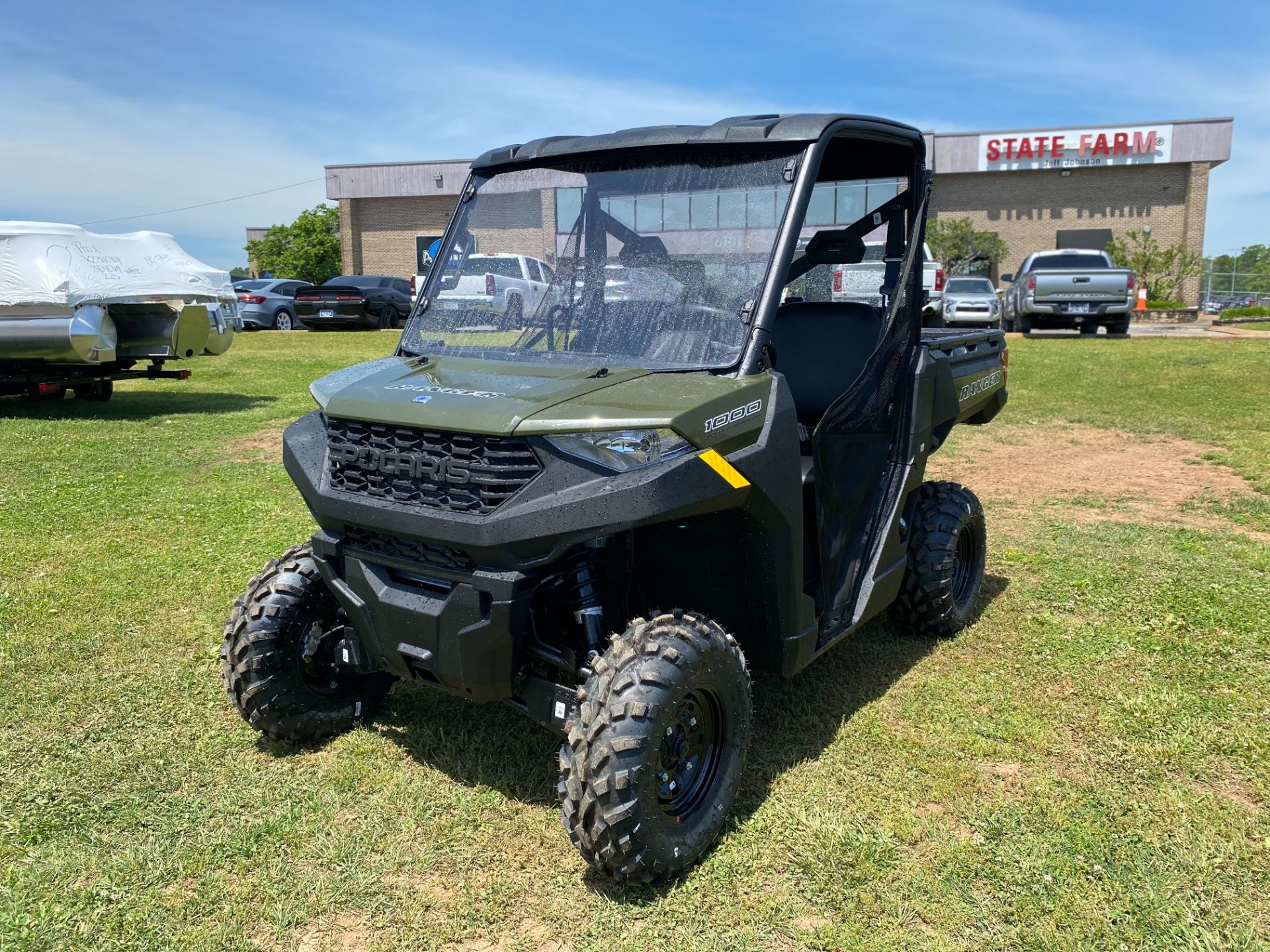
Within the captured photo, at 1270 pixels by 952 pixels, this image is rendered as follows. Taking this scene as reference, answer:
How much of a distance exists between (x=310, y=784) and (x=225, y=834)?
350 millimetres

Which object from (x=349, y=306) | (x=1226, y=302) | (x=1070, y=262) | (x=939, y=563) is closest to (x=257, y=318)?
(x=349, y=306)

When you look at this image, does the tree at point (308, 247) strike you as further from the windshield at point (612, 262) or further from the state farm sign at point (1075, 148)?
the windshield at point (612, 262)

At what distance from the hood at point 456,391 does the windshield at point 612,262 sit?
155 mm

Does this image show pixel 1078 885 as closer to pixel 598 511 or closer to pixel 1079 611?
pixel 598 511

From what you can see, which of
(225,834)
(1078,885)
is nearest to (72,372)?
(225,834)

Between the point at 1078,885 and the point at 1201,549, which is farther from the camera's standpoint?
the point at 1201,549

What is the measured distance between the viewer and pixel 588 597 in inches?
125

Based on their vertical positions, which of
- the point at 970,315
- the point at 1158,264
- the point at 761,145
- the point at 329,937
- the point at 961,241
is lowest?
the point at 329,937

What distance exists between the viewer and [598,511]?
2.80 meters

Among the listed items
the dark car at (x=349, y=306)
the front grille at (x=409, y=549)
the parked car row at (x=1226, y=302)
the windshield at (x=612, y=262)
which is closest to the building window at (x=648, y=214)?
the windshield at (x=612, y=262)

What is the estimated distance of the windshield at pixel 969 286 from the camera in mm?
23453

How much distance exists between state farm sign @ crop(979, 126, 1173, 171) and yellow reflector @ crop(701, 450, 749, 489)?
40.4 m

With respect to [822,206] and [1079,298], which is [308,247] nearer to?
[1079,298]

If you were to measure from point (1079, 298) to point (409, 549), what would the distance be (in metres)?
20.6
